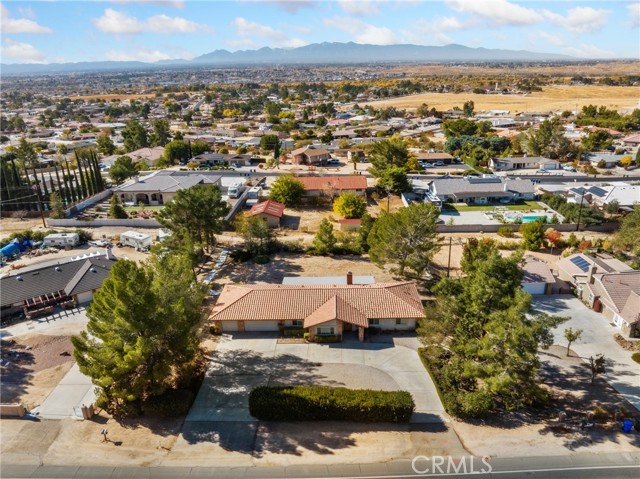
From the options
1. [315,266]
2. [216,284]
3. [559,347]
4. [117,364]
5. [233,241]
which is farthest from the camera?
[233,241]

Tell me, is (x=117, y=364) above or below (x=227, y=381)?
above

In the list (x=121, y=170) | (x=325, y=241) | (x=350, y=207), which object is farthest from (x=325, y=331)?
(x=121, y=170)

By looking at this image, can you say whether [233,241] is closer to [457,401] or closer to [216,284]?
[216,284]

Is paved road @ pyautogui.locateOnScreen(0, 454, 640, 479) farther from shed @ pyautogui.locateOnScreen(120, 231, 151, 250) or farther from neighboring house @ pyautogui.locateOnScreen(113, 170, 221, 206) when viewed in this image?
neighboring house @ pyautogui.locateOnScreen(113, 170, 221, 206)

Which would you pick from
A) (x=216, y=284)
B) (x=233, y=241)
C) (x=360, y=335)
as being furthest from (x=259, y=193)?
(x=360, y=335)

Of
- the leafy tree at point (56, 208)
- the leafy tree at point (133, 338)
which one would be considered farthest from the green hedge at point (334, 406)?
the leafy tree at point (56, 208)

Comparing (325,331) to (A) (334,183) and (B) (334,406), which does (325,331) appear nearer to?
(B) (334,406)
